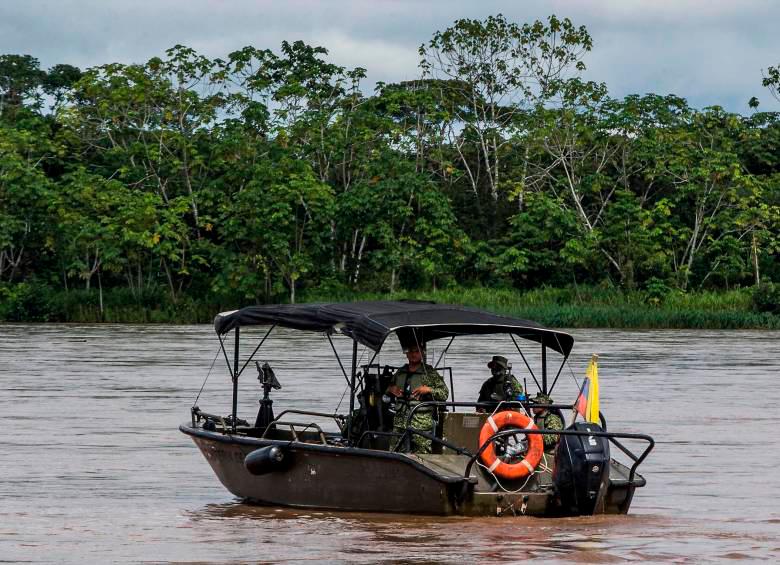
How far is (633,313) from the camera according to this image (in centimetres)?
4947

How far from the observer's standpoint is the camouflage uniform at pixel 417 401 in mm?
12844

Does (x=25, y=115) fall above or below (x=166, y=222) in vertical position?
above

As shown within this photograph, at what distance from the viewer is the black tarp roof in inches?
515

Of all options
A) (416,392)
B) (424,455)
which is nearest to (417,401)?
(416,392)

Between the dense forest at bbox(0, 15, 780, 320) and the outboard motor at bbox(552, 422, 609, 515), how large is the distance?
40.3 metres

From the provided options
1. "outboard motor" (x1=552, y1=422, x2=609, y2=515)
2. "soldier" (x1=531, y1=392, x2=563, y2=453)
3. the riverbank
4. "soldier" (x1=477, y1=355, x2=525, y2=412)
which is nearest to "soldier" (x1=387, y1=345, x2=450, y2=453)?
"soldier" (x1=477, y1=355, x2=525, y2=412)

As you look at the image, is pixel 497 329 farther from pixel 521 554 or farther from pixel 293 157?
pixel 293 157

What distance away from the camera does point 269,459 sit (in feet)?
43.7

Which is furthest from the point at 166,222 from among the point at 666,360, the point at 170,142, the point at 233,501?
the point at 233,501

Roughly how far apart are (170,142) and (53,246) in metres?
5.56

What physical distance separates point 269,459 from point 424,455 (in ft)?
4.58

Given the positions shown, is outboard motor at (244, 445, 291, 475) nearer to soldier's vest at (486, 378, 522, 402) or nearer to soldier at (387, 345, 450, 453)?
soldier at (387, 345, 450, 453)

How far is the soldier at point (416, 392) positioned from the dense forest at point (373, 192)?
3955cm

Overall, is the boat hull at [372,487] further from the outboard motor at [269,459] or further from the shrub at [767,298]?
the shrub at [767,298]
